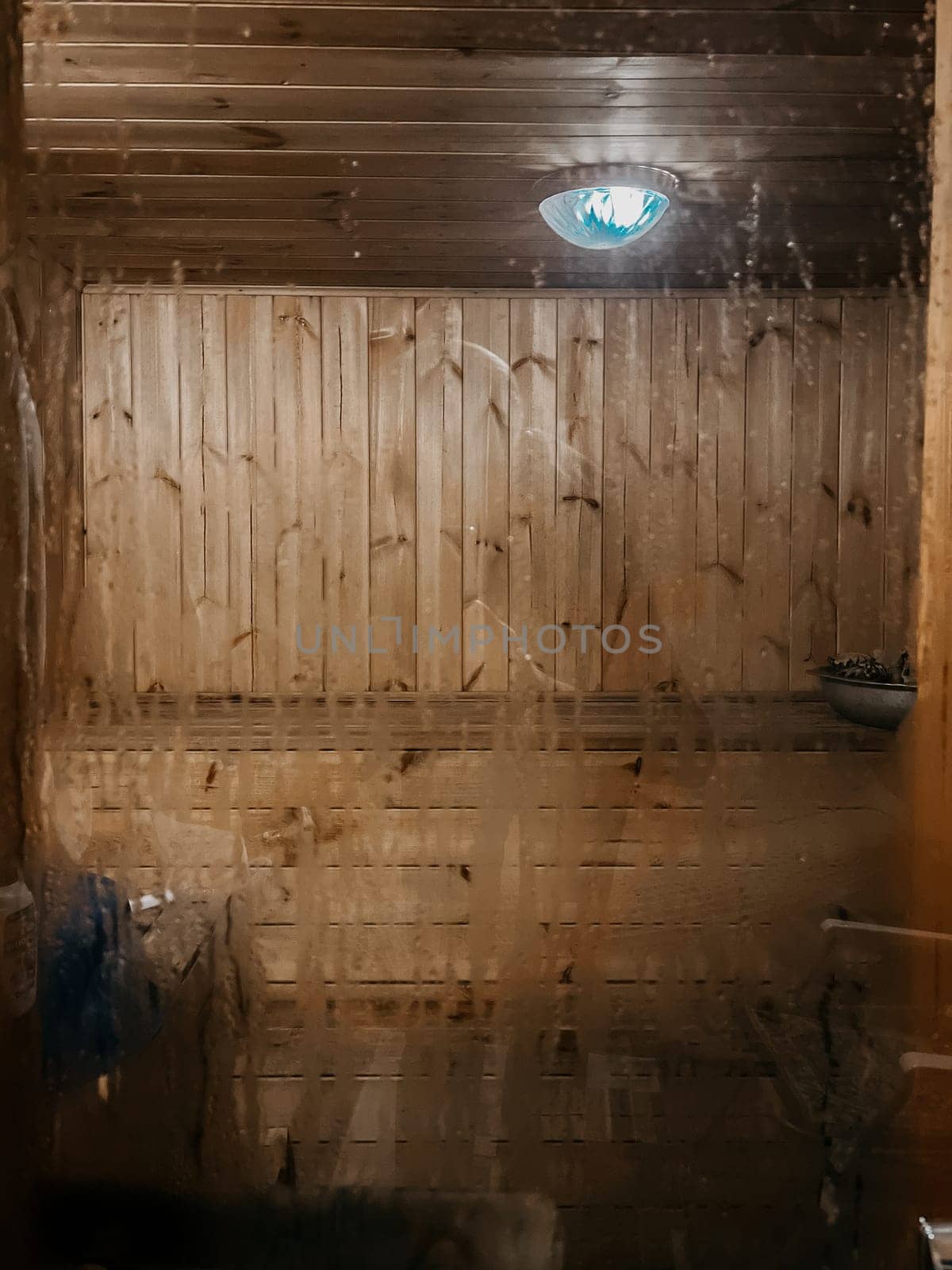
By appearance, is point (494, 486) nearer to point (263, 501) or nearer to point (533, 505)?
point (533, 505)

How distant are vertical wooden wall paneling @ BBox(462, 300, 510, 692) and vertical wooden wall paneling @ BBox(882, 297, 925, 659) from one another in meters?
0.33

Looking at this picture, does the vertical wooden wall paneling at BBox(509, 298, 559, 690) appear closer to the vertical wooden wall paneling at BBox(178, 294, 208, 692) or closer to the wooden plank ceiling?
the wooden plank ceiling

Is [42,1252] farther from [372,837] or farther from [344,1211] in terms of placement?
[372,837]

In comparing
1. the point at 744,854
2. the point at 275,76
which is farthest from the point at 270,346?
the point at 744,854

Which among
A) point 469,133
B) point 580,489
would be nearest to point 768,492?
point 580,489

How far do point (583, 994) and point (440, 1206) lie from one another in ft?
0.79

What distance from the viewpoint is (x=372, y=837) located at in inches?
30.0

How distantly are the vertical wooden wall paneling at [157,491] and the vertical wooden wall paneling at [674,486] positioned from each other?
41cm

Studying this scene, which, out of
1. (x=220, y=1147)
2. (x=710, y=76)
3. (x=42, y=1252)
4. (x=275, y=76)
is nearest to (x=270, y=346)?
(x=275, y=76)

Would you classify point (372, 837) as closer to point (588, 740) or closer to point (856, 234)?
point (588, 740)

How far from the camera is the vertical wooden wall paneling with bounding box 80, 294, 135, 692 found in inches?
29.0

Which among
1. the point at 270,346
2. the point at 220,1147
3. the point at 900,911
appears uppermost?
the point at 270,346

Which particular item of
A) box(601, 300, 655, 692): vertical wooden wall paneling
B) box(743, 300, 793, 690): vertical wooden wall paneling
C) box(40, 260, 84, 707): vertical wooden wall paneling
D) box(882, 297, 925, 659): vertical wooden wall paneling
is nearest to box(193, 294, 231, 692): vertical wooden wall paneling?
box(40, 260, 84, 707): vertical wooden wall paneling

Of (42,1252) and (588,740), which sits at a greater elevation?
(588,740)
